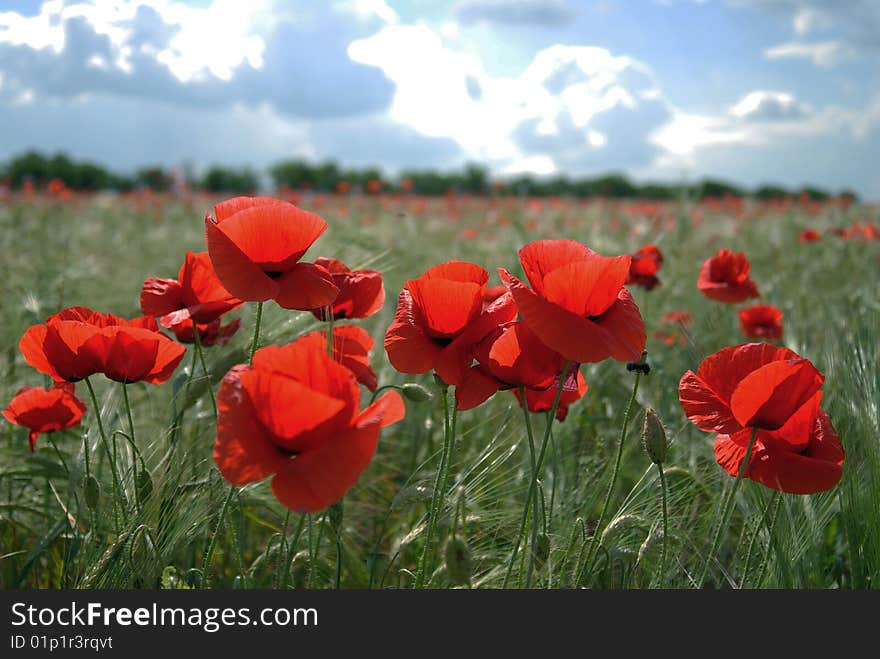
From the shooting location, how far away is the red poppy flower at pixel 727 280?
4.91 ft

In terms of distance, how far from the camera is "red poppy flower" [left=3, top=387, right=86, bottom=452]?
1022 mm

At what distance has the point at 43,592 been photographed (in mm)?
731

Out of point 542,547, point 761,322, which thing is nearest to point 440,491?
point 542,547

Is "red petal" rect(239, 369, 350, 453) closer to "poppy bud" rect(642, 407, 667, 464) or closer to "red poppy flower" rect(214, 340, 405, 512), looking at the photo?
"red poppy flower" rect(214, 340, 405, 512)

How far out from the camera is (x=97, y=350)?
2.77ft

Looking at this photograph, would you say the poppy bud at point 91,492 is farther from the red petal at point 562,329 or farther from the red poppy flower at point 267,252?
the red petal at point 562,329

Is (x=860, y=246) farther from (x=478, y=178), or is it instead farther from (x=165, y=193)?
(x=478, y=178)

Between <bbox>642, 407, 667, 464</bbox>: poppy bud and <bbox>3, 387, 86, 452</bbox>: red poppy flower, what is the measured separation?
740 mm

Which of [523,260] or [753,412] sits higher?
[523,260]

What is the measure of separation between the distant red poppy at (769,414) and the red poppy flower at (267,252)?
1.30ft

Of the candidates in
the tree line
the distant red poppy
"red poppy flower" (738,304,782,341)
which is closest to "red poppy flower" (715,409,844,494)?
the distant red poppy


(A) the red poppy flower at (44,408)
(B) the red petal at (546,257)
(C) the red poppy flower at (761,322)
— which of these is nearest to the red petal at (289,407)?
(B) the red petal at (546,257)

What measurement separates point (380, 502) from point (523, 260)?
32.8 inches

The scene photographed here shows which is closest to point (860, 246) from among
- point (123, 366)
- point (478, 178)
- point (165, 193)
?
point (123, 366)
